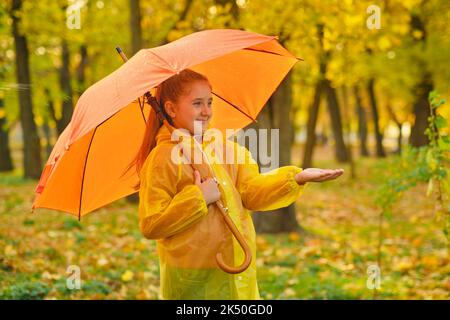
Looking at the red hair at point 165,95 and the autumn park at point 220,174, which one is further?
the red hair at point 165,95

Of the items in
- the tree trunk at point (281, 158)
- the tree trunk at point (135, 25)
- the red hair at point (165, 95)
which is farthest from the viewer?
the tree trunk at point (135, 25)

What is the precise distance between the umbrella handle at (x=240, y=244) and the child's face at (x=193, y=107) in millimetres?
464

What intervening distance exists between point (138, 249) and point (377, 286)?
358cm

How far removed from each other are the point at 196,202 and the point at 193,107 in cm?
Result: 55

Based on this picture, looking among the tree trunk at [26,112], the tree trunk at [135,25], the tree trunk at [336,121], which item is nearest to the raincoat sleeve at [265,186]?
the tree trunk at [135,25]

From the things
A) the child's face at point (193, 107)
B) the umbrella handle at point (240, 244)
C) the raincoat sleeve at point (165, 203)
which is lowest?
the umbrella handle at point (240, 244)

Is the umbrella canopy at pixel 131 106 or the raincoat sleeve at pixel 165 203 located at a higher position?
the umbrella canopy at pixel 131 106

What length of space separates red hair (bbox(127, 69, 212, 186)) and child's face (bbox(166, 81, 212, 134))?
0.09 feet

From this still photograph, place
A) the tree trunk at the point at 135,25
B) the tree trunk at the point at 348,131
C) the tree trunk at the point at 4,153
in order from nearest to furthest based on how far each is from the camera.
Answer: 1. the tree trunk at the point at 135,25
2. the tree trunk at the point at 348,131
3. the tree trunk at the point at 4,153

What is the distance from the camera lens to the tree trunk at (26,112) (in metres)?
14.8

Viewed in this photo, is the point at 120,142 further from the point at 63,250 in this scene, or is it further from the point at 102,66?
the point at 102,66

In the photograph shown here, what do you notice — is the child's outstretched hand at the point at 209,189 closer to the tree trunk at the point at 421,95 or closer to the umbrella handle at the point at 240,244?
the umbrella handle at the point at 240,244

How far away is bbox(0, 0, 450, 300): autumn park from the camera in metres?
3.08

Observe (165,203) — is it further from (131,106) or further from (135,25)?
(135,25)
